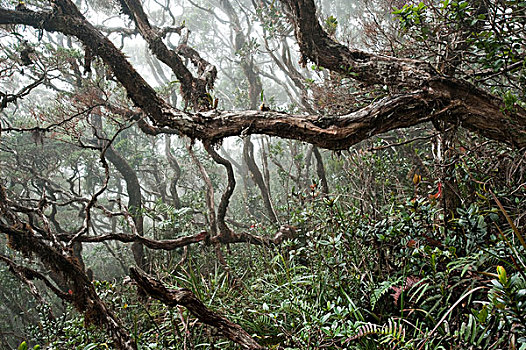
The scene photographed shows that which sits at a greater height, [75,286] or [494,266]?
[75,286]

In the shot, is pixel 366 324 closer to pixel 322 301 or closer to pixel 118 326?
pixel 322 301

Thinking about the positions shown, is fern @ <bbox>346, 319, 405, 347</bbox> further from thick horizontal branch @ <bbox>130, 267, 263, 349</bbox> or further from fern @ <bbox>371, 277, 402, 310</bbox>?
thick horizontal branch @ <bbox>130, 267, 263, 349</bbox>

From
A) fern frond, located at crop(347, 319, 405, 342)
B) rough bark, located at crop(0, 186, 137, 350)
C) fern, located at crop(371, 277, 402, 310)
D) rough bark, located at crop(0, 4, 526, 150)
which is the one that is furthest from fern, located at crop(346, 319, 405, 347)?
rough bark, located at crop(0, 186, 137, 350)

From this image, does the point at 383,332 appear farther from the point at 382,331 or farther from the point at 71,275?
the point at 71,275

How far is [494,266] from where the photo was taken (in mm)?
1821

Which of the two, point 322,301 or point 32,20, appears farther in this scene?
point 32,20

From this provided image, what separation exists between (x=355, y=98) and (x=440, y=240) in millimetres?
1881

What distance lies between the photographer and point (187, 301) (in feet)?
5.26

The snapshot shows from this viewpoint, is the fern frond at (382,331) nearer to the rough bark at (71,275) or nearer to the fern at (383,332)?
the fern at (383,332)

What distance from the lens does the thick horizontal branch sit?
1566 millimetres

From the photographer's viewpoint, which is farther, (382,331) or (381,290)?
(381,290)

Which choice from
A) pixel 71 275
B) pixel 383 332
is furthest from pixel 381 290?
pixel 71 275

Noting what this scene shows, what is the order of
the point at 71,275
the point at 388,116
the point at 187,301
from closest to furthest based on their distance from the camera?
1. the point at 187,301
2. the point at 388,116
3. the point at 71,275

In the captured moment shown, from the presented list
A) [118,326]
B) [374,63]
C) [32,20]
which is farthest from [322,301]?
[32,20]
